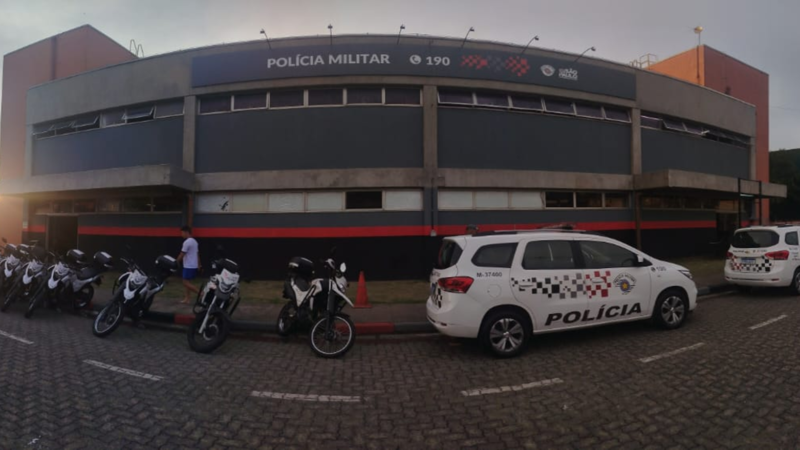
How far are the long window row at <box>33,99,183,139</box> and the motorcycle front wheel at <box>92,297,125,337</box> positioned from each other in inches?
347

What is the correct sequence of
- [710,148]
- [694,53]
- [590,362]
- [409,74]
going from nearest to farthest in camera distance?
[590,362]
[409,74]
[710,148]
[694,53]

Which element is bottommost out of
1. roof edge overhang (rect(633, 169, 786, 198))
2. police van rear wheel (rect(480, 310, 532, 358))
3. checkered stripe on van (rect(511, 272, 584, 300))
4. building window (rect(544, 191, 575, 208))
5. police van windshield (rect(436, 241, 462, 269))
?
police van rear wheel (rect(480, 310, 532, 358))

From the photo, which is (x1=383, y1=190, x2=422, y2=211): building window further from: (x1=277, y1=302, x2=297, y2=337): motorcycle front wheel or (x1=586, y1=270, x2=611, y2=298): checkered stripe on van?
(x1=586, y1=270, x2=611, y2=298): checkered stripe on van

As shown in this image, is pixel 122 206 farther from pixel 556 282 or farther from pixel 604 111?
pixel 604 111

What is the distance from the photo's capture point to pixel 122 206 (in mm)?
12664

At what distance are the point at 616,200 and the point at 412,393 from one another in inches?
526

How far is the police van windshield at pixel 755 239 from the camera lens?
26.2ft

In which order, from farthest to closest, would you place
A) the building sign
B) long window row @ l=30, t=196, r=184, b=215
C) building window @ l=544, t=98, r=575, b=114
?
building window @ l=544, t=98, r=575, b=114
long window row @ l=30, t=196, r=184, b=215
the building sign

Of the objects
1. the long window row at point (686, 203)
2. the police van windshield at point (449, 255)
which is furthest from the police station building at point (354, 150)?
the police van windshield at point (449, 255)

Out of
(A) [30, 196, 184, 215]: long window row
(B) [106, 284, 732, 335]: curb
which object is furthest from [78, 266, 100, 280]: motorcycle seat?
(A) [30, 196, 184, 215]: long window row

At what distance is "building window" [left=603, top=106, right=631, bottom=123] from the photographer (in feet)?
43.8

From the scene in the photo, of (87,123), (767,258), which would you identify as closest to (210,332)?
(767,258)

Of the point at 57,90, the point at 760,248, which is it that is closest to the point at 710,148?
the point at 760,248

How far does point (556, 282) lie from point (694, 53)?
2512cm
